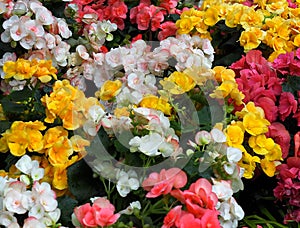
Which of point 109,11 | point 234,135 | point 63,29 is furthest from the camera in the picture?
point 109,11

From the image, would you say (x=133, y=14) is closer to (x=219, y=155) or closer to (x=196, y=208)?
(x=219, y=155)

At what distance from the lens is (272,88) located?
219 cm

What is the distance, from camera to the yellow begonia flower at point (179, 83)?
77.7 inches

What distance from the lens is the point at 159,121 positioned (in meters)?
1.71

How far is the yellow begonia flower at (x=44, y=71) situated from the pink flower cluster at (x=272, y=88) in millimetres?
659

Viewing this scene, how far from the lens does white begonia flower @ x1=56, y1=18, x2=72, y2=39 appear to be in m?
2.41

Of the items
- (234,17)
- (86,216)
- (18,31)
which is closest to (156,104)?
(86,216)

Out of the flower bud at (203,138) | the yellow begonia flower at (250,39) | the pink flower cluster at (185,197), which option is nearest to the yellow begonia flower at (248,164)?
the flower bud at (203,138)

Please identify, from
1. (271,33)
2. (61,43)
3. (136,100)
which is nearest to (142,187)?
(136,100)

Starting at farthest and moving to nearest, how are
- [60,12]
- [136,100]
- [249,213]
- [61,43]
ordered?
[60,12] → [61,43] → [249,213] → [136,100]

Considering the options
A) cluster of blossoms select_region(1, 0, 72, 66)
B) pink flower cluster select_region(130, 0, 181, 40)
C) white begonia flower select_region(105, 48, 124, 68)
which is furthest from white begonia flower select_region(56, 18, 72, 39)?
pink flower cluster select_region(130, 0, 181, 40)

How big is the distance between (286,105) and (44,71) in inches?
33.3

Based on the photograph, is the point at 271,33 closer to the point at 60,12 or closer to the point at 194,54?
the point at 194,54

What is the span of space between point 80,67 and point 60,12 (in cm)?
31
